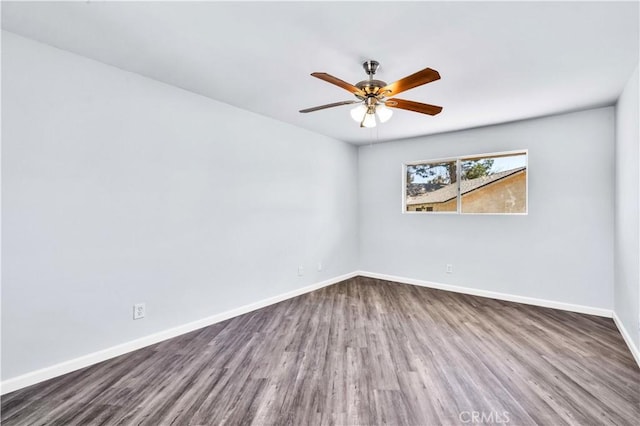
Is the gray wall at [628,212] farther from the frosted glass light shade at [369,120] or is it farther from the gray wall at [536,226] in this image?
the frosted glass light shade at [369,120]

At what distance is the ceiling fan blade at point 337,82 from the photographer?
1.85m

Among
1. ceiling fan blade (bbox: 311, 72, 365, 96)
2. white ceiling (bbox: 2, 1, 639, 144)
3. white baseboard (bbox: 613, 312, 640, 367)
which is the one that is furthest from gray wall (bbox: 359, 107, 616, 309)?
ceiling fan blade (bbox: 311, 72, 365, 96)

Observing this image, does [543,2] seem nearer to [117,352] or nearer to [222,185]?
[222,185]

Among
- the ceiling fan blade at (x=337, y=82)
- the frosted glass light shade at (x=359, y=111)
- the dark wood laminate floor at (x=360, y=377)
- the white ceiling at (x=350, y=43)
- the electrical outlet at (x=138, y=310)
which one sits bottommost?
the dark wood laminate floor at (x=360, y=377)

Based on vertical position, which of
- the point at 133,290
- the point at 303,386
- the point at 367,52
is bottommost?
the point at 303,386

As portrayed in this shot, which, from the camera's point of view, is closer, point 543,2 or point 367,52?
point 543,2

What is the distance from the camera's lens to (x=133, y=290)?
8.49ft

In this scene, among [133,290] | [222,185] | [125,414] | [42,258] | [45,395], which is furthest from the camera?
[222,185]

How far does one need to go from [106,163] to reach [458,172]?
170 inches

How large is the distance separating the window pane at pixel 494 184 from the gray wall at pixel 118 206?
9.03 feet

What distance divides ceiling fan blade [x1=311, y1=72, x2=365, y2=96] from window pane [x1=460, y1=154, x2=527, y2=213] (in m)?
2.91

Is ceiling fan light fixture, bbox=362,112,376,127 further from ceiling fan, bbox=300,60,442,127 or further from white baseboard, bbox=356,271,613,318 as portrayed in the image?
white baseboard, bbox=356,271,613,318

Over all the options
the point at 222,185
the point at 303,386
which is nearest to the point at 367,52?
the point at 222,185

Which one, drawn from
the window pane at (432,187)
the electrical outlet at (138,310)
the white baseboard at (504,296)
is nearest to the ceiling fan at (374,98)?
the electrical outlet at (138,310)
